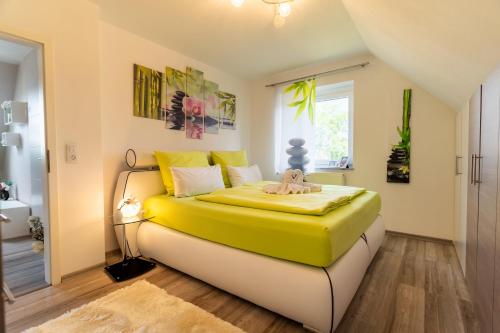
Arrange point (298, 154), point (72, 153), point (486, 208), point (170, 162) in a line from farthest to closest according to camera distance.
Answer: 1. point (298, 154)
2. point (170, 162)
3. point (72, 153)
4. point (486, 208)

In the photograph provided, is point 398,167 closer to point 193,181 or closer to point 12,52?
point 193,181

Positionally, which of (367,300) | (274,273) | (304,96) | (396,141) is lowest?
(367,300)

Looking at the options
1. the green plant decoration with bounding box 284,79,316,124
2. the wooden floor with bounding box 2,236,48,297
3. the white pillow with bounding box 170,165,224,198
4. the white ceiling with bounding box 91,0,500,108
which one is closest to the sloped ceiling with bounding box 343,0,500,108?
the white ceiling with bounding box 91,0,500,108

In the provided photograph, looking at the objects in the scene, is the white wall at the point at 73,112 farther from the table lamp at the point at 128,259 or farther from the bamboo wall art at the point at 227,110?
the bamboo wall art at the point at 227,110

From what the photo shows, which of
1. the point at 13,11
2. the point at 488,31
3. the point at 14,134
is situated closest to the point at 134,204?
the point at 13,11

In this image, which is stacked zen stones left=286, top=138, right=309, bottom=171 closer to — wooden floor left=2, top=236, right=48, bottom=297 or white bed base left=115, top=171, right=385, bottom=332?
white bed base left=115, top=171, right=385, bottom=332

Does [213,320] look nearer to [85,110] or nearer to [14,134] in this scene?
[85,110]

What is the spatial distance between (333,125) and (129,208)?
288 centimetres

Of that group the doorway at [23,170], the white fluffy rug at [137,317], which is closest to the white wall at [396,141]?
the white fluffy rug at [137,317]

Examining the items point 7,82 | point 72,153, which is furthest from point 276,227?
point 7,82

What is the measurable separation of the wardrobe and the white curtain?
2060 millimetres

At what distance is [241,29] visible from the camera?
7.99 feet

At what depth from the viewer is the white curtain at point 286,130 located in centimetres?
353

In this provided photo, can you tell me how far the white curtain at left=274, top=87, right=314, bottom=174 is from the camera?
353cm
